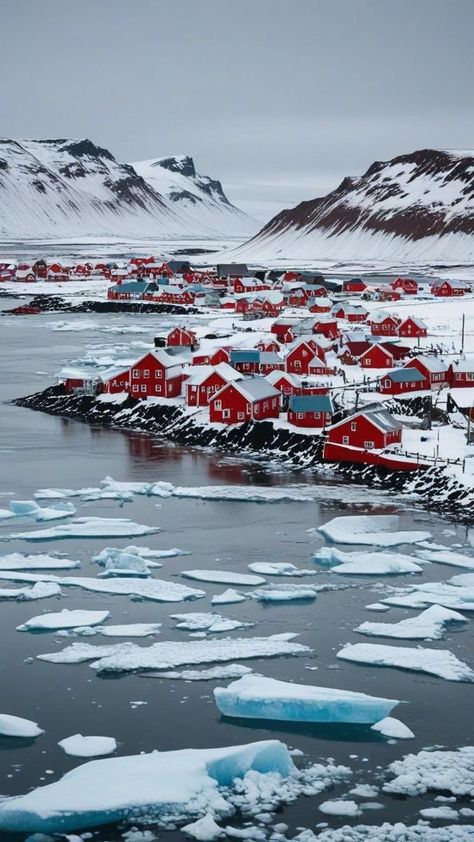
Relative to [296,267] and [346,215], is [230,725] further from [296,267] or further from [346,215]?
[346,215]

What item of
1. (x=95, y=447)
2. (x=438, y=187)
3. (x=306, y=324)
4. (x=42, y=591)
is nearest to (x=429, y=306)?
(x=306, y=324)

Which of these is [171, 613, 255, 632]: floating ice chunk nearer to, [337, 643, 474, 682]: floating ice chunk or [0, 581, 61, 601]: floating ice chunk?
[337, 643, 474, 682]: floating ice chunk

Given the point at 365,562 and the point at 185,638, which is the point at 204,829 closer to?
the point at 185,638

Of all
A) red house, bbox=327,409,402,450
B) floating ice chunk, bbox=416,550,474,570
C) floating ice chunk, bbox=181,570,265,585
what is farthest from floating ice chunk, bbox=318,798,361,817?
red house, bbox=327,409,402,450

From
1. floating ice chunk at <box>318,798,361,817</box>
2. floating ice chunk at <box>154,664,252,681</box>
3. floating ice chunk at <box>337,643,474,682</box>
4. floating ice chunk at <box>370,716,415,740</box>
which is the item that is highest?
floating ice chunk at <box>337,643,474,682</box>

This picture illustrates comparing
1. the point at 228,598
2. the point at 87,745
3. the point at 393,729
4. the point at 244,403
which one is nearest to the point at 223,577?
the point at 228,598

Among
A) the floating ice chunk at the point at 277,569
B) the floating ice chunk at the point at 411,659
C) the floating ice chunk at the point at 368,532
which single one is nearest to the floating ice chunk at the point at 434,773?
the floating ice chunk at the point at 411,659

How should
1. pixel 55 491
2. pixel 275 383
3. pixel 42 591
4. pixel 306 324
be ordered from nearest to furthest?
1. pixel 42 591
2. pixel 55 491
3. pixel 275 383
4. pixel 306 324
